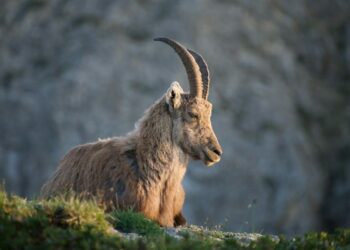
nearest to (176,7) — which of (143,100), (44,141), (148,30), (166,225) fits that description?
(148,30)

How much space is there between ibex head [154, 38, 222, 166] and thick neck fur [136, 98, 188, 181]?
10 centimetres

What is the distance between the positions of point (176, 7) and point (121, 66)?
9.31 feet

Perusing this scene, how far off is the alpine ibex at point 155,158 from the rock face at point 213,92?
62.9 ft

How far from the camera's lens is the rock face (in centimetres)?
3441

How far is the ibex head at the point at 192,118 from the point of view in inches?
531

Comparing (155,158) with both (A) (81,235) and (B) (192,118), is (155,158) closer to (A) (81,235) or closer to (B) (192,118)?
(B) (192,118)

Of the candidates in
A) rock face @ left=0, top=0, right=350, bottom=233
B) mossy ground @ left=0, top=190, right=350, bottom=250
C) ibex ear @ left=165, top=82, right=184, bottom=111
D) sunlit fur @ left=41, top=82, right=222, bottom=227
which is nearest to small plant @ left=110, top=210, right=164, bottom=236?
mossy ground @ left=0, top=190, right=350, bottom=250

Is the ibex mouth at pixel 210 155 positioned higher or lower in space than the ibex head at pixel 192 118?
lower

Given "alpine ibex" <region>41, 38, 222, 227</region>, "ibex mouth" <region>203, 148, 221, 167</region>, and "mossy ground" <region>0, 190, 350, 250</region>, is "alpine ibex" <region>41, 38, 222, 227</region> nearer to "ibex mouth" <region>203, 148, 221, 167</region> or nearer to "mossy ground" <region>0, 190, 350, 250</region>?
"ibex mouth" <region>203, 148, 221, 167</region>

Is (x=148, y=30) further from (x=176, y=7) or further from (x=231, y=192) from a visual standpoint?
(x=231, y=192)

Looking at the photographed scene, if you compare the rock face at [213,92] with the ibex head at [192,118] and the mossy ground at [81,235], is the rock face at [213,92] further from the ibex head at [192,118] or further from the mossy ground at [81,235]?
the mossy ground at [81,235]

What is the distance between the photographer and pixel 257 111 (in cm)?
3556

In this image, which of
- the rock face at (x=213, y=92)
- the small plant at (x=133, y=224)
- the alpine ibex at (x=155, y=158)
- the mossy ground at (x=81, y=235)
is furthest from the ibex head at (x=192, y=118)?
the rock face at (x=213, y=92)

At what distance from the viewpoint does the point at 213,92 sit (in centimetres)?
3559
